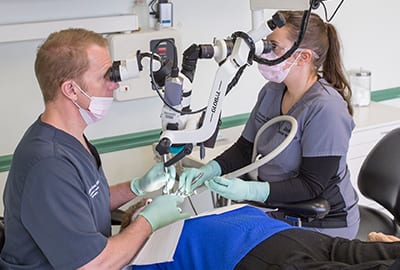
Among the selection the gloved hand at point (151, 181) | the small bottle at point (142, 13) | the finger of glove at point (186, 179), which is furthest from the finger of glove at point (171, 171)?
the small bottle at point (142, 13)

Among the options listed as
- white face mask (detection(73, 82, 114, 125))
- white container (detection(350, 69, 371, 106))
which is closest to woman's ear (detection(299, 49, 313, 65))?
white face mask (detection(73, 82, 114, 125))

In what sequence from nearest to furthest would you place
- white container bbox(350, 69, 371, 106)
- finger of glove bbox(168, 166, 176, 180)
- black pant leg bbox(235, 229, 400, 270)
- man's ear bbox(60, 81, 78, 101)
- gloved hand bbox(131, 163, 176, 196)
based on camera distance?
black pant leg bbox(235, 229, 400, 270) → man's ear bbox(60, 81, 78, 101) → finger of glove bbox(168, 166, 176, 180) → gloved hand bbox(131, 163, 176, 196) → white container bbox(350, 69, 371, 106)

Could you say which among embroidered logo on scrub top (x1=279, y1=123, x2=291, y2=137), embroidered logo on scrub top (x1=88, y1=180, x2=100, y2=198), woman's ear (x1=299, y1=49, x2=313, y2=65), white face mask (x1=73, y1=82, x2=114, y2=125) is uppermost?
woman's ear (x1=299, y1=49, x2=313, y2=65)

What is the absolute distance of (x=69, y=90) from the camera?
1.41 m

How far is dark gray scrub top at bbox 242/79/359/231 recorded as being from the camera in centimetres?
176

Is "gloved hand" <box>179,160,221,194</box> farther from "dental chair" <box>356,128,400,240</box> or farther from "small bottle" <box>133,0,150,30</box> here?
"small bottle" <box>133,0,150,30</box>

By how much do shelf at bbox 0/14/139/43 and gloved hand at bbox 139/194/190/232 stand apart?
91 cm

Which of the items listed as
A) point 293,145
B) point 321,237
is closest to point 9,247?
point 321,237

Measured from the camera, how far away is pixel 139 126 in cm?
248

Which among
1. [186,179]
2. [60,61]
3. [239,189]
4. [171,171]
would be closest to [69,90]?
[60,61]

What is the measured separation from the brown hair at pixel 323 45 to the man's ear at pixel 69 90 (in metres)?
0.72

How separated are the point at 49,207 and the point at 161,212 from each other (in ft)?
1.05

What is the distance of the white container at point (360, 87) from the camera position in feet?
9.20

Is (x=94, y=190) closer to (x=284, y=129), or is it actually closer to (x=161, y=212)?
(x=161, y=212)
